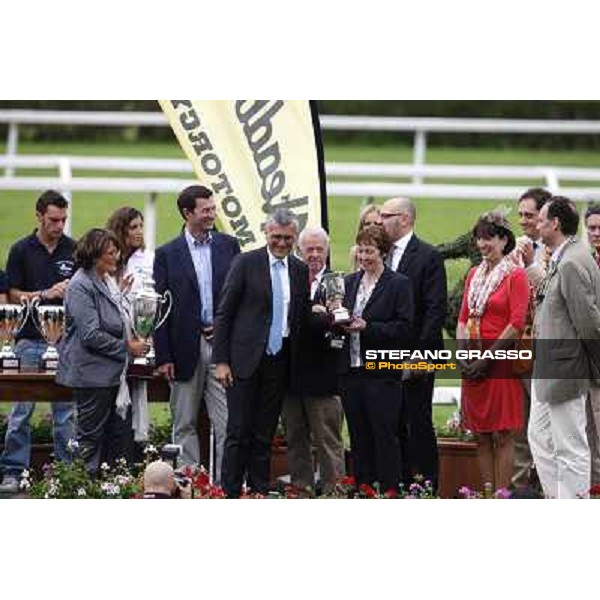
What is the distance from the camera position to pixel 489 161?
16641 millimetres

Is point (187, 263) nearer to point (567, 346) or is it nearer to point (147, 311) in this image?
point (147, 311)

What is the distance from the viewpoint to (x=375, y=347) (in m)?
10.4

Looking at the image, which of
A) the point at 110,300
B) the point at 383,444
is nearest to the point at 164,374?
the point at 110,300

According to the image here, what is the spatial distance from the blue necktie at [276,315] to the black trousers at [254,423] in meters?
0.04

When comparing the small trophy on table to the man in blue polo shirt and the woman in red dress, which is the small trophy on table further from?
the man in blue polo shirt

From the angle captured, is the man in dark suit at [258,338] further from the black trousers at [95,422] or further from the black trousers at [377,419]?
the black trousers at [95,422]

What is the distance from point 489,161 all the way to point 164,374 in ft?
21.0

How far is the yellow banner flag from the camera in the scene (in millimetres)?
Answer: 11086

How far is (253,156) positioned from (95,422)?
5.64ft

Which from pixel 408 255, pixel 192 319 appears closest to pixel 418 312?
pixel 408 255

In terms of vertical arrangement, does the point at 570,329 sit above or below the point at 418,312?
below

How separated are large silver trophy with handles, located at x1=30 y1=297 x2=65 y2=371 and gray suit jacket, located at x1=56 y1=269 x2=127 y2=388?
0.22m

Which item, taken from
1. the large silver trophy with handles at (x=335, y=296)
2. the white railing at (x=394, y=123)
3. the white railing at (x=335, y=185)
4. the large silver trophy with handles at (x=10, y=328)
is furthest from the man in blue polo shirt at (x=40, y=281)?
the large silver trophy with handles at (x=335, y=296)

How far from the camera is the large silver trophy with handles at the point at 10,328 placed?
1088 centimetres
